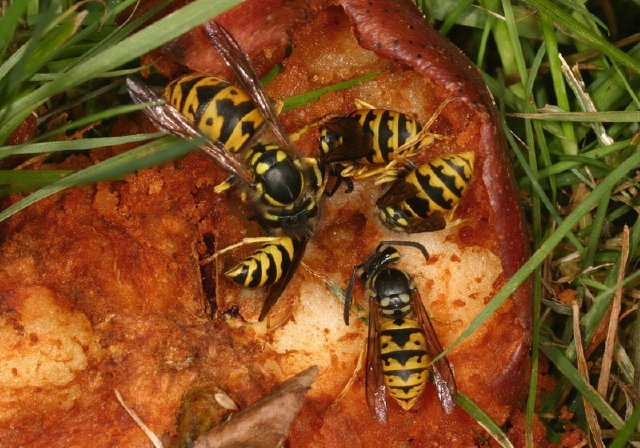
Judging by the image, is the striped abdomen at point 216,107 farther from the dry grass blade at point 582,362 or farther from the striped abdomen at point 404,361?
the dry grass blade at point 582,362

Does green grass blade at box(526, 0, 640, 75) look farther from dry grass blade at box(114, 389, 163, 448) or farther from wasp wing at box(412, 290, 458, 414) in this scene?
dry grass blade at box(114, 389, 163, 448)

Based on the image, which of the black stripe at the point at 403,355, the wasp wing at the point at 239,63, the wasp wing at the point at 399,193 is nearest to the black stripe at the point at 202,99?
the wasp wing at the point at 239,63

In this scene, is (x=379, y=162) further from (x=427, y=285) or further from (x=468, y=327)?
(x=468, y=327)

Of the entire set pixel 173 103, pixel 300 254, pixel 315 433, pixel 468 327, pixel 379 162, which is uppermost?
pixel 173 103

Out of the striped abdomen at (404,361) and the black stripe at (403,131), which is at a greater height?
the black stripe at (403,131)

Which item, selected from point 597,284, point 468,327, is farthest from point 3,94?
point 597,284

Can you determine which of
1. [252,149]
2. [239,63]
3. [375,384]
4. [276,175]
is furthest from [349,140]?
[375,384]
